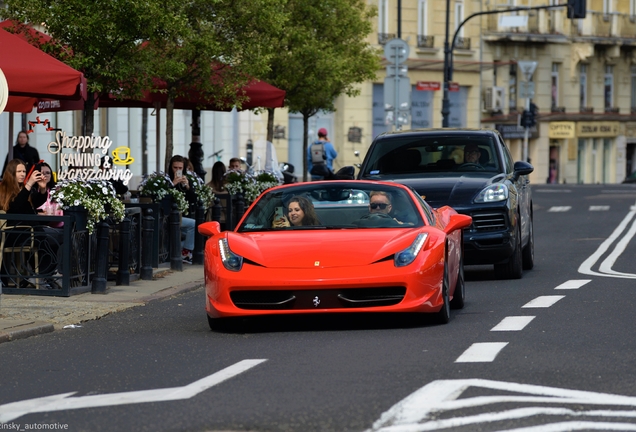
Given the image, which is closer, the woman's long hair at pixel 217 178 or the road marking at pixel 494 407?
the road marking at pixel 494 407

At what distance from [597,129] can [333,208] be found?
63.3 meters

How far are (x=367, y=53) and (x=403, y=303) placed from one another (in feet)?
83.3

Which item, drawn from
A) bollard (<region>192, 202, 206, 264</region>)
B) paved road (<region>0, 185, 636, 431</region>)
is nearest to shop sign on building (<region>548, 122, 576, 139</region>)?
bollard (<region>192, 202, 206, 264</region>)

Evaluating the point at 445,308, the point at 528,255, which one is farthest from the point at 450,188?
the point at 445,308

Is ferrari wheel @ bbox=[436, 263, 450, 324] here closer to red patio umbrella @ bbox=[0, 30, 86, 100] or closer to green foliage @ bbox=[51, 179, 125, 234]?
green foliage @ bbox=[51, 179, 125, 234]

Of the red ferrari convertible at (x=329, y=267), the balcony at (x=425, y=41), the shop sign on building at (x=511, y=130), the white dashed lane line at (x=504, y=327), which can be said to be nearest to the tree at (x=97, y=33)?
the white dashed lane line at (x=504, y=327)

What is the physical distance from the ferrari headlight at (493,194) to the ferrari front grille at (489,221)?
180 millimetres

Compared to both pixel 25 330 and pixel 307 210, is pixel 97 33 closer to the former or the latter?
pixel 307 210

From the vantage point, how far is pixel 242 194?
24.5 metres

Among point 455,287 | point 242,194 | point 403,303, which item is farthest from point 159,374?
point 242,194

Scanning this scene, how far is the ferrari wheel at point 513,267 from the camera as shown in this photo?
16.9 meters

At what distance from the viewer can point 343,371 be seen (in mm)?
9141

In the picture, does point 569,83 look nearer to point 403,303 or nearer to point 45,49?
point 45,49

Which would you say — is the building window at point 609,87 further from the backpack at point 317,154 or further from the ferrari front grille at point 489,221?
the ferrari front grille at point 489,221
